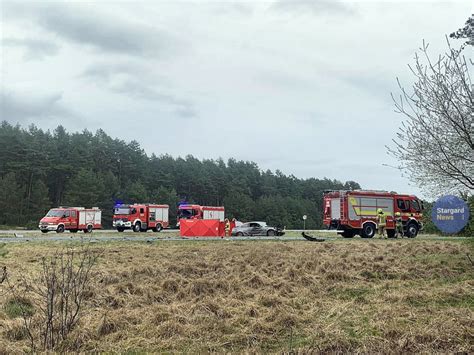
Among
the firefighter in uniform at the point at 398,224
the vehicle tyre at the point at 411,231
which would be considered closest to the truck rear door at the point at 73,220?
the firefighter in uniform at the point at 398,224

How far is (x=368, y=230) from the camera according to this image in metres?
28.5

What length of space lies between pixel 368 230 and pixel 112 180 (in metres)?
52.0

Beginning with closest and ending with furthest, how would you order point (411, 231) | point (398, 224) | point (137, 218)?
point (398, 224) < point (411, 231) < point (137, 218)

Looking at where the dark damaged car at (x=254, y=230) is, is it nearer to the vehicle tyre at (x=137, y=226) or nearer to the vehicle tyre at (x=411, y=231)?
the vehicle tyre at (x=411, y=231)

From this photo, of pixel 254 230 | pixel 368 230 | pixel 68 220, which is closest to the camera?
pixel 368 230

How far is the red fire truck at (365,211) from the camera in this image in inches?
1110

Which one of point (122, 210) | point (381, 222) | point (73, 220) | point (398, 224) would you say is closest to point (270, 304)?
point (381, 222)

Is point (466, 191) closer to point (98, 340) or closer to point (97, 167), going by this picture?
point (98, 340)

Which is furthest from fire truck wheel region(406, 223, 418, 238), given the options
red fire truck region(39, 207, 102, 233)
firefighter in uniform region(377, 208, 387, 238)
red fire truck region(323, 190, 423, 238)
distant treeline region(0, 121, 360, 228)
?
distant treeline region(0, 121, 360, 228)

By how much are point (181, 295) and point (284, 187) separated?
109m

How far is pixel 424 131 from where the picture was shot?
27.1 feet

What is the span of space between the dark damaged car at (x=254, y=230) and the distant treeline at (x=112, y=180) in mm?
31193

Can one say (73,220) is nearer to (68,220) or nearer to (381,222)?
(68,220)

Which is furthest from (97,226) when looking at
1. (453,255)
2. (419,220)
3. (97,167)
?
(97,167)
